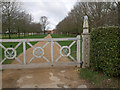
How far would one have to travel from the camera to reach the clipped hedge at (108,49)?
119 inches

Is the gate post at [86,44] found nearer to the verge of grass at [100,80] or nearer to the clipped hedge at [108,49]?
the clipped hedge at [108,49]

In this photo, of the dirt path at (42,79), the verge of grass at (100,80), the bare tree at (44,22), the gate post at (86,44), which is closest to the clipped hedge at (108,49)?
the verge of grass at (100,80)

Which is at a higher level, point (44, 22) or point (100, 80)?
point (44, 22)

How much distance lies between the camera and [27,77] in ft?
11.5

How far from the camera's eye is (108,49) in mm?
3119

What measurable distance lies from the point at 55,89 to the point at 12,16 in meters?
16.9

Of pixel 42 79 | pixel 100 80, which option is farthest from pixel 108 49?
pixel 42 79

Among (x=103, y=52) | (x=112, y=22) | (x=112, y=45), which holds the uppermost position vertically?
(x=112, y=22)

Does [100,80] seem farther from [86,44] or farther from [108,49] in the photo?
[86,44]

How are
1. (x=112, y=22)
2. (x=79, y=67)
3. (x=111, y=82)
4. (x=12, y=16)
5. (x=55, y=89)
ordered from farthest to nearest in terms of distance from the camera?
(x=12, y=16), (x=112, y=22), (x=79, y=67), (x=111, y=82), (x=55, y=89)

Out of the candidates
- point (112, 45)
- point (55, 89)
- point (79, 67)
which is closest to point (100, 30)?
point (112, 45)

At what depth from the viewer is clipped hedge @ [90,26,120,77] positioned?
3.02m

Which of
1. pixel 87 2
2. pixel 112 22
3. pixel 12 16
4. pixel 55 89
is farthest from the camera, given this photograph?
pixel 12 16

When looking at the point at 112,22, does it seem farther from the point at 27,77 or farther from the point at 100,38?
the point at 27,77
